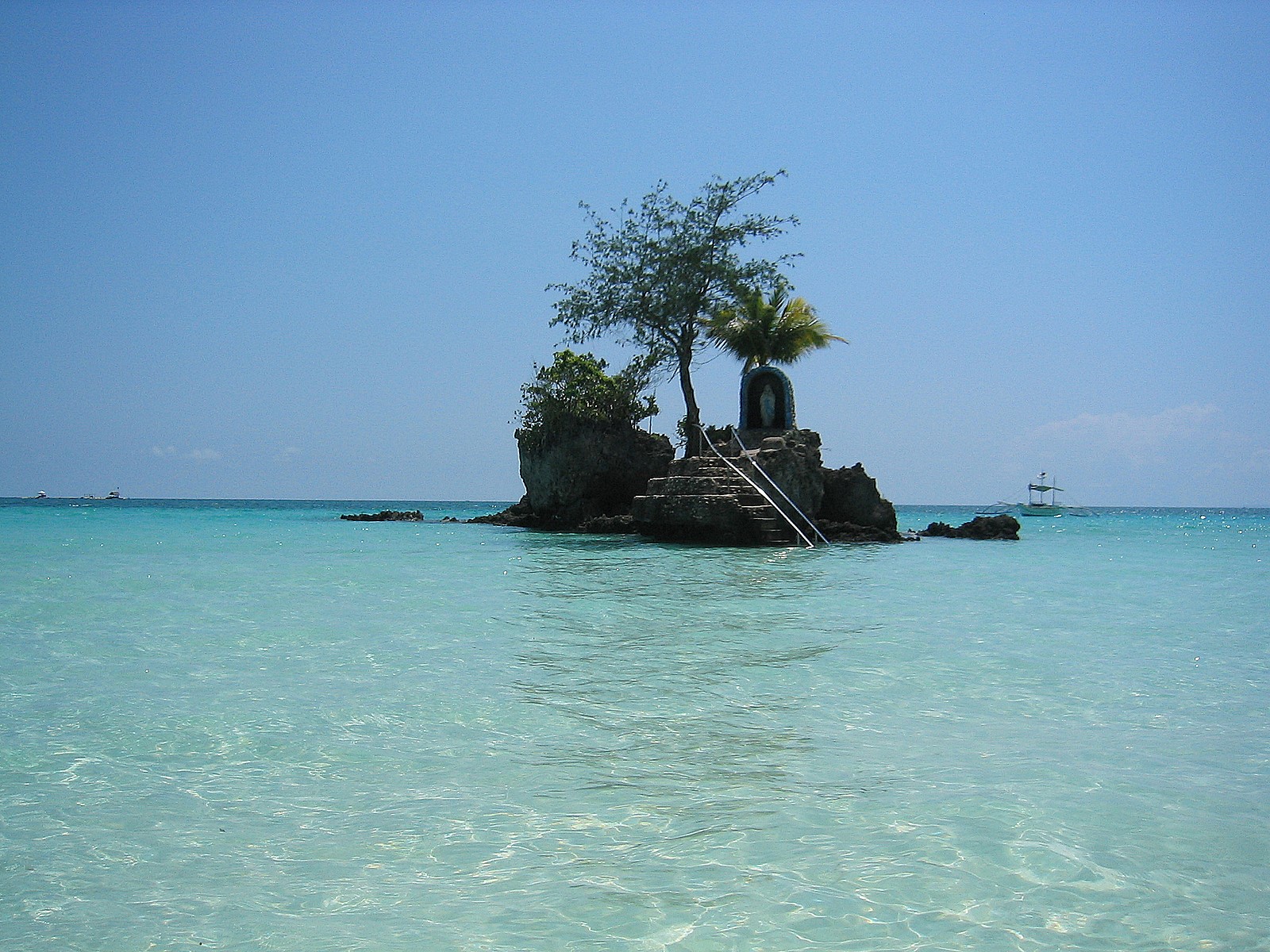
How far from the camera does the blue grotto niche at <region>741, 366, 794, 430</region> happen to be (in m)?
23.4

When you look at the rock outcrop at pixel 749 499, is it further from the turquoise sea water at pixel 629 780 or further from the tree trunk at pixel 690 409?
the turquoise sea water at pixel 629 780

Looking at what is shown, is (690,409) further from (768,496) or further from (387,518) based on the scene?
(387,518)

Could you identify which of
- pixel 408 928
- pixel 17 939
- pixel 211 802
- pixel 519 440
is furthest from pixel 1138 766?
pixel 519 440

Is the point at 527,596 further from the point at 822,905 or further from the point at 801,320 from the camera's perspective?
the point at 801,320

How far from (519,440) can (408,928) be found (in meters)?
24.6

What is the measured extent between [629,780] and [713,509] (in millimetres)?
15038

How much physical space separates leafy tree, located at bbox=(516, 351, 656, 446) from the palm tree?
2.70 metres

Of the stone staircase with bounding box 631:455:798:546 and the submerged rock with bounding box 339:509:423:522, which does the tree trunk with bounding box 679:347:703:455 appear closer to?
the stone staircase with bounding box 631:455:798:546

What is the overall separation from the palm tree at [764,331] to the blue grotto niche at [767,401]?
1.15 metres

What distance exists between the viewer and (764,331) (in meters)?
24.9

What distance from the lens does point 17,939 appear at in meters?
2.60

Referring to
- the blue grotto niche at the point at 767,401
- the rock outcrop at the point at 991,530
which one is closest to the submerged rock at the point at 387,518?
the blue grotto niche at the point at 767,401

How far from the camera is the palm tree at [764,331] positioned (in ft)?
81.5

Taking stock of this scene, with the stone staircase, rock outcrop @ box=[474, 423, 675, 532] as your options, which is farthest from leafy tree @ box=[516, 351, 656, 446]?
the stone staircase
